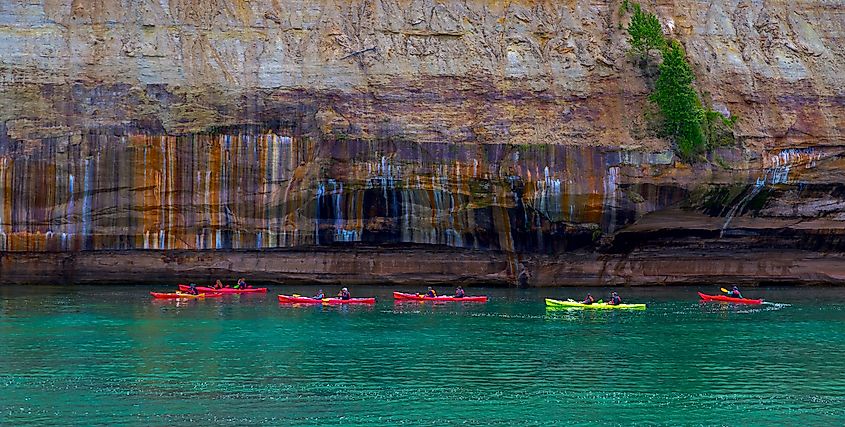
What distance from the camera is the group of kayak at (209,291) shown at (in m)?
44.9

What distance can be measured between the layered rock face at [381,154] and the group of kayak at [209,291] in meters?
1.22

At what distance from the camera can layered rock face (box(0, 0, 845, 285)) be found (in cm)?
4612

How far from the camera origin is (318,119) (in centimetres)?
4819

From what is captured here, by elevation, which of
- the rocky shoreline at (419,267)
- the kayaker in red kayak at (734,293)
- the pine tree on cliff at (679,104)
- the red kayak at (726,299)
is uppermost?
the pine tree on cliff at (679,104)

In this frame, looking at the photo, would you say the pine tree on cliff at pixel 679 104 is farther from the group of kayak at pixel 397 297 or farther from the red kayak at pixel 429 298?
the red kayak at pixel 429 298

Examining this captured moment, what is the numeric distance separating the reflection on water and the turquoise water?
4.15 m

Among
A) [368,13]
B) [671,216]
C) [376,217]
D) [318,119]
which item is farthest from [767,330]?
[368,13]

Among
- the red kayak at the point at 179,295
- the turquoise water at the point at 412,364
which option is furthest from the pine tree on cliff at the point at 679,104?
the red kayak at the point at 179,295

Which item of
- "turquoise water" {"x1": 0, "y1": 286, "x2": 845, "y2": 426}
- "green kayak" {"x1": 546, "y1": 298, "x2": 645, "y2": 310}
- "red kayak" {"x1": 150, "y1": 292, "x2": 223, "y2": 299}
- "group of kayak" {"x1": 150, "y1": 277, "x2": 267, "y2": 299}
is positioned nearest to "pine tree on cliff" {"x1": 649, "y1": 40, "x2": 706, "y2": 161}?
"turquoise water" {"x1": 0, "y1": 286, "x2": 845, "y2": 426}

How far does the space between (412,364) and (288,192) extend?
1899 cm

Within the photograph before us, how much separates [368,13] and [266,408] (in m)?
33.9

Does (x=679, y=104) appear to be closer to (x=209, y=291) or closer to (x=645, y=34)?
(x=645, y=34)

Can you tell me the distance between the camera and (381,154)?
46719 millimetres

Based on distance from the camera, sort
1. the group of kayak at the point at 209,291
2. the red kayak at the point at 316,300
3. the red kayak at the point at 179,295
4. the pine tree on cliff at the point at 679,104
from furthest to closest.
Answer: the pine tree on cliff at the point at 679,104
the group of kayak at the point at 209,291
the red kayak at the point at 179,295
the red kayak at the point at 316,300
